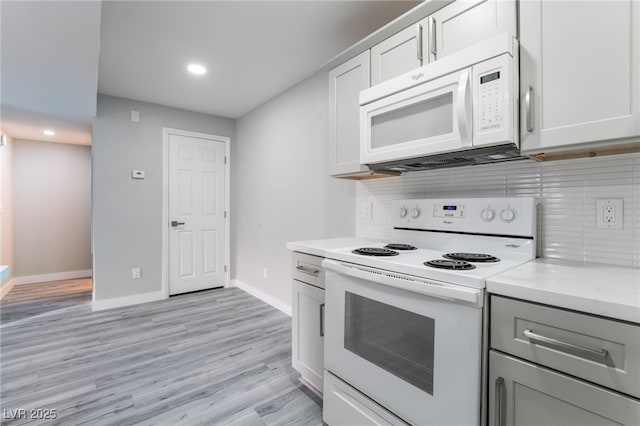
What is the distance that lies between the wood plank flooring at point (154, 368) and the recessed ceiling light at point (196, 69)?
2.49 meters

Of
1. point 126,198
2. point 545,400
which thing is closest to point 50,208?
point 126,198

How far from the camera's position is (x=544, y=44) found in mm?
1171

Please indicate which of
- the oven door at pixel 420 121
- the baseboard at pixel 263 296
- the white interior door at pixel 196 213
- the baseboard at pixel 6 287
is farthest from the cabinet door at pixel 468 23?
the baseboard at pixel 6 287

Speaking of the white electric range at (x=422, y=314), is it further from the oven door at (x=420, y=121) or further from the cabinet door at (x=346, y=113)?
the cabinet door at (x=346, y=113)

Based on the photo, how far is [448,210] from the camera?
169 cm

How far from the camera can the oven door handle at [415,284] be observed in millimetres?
1012

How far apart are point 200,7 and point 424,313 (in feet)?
7.34

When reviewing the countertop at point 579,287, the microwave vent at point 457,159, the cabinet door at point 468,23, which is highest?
the cabinet door at point 468,23

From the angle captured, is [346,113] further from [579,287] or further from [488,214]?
[579,287]

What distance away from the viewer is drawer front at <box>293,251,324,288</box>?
1.80 metres

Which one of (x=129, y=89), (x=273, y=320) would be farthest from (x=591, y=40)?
(x=129, y=89)

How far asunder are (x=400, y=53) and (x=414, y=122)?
0.42m

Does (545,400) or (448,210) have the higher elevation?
(448,210)

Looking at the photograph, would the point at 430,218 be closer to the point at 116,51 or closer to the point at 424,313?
the point at 424,313
